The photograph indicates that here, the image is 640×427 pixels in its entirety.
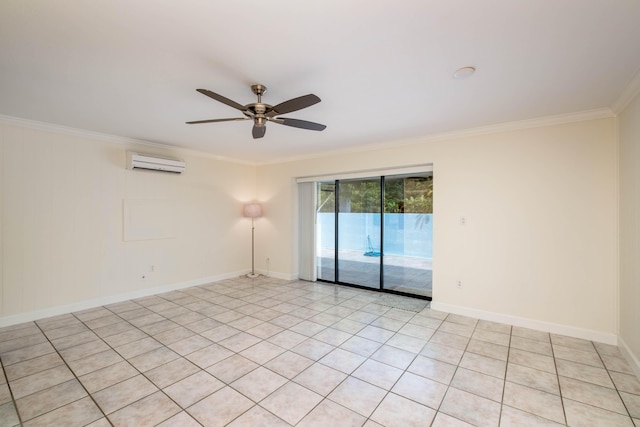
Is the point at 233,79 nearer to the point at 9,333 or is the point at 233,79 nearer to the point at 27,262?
the point at 27,262

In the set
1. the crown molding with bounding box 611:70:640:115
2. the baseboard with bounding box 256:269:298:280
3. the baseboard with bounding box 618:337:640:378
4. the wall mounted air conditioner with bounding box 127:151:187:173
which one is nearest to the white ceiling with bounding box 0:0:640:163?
the crown molding with bounding box 611:70:640:115

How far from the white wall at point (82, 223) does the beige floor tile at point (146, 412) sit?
2.83 meters

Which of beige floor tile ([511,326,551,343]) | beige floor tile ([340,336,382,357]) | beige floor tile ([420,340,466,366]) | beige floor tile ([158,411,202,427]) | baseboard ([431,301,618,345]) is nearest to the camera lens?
beige floor tile ([158,411,202,427])

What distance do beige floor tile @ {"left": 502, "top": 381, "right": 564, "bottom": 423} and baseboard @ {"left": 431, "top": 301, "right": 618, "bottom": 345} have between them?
→ 4.83 feet

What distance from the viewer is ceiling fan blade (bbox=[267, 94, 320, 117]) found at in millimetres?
2118

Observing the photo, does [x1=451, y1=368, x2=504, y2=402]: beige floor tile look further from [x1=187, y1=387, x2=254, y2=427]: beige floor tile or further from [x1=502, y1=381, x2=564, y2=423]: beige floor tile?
[x1=187, y1=387, x2=254, y2=427]: beige floor tile

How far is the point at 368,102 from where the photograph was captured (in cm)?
294

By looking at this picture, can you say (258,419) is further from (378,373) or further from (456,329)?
(456,329)

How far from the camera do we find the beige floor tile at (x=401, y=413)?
192cm

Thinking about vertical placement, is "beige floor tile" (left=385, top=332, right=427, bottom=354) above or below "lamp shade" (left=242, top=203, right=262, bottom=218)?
below

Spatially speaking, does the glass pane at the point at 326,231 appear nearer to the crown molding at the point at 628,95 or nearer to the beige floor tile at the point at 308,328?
the beige floor tile at the point at 308,328

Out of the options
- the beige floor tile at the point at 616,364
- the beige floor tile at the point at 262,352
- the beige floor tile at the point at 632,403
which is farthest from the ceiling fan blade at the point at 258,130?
the beige floor tile at the point at 616,364

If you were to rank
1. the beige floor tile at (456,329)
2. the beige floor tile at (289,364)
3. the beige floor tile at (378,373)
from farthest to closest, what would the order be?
the beige floor tile at (456,329), the beige floor tile at (289,364), the beige floor tile at (378,373)

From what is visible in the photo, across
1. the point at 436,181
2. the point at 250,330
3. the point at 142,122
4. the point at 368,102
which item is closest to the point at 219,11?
the point at 368,102
